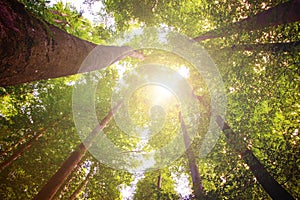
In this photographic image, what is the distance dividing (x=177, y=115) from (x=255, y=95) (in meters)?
9.31

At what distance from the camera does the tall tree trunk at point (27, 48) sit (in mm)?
1838

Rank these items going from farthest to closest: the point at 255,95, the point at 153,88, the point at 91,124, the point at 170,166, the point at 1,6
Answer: the point at 153,88, the point at 170,166, the point at 91,124, the point at 255,95, the point at 1,6

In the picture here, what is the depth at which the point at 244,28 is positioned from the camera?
601cm

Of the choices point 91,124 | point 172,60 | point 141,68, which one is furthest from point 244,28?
point 91,124

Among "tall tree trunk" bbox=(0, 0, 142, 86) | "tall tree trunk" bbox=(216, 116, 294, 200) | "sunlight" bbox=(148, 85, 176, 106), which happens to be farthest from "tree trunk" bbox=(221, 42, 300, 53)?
"sunlight" bbox=(148, 85, 176, 106)

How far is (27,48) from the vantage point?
211cm

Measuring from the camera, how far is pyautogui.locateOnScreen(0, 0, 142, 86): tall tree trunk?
184 cm

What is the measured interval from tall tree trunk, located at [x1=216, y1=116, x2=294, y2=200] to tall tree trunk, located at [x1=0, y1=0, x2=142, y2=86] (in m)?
5.43

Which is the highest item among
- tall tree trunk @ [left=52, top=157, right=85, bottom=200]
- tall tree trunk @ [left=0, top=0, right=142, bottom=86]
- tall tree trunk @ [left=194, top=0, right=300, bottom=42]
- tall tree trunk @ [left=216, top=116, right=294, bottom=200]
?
tall tree trunk @ [left=194, top=0, right=300, bottom=42]

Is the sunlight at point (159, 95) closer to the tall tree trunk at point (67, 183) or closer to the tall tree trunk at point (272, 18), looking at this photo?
the tall tree trunk at point (67, 183)

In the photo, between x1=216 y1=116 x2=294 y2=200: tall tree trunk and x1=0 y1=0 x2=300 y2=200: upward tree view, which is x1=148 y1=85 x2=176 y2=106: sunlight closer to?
x1=0 y1=0 x2=300 y2=200: upward tree view

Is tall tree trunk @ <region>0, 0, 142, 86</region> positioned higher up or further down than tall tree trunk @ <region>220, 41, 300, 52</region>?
further down

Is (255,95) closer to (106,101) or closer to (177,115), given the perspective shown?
(177,115)

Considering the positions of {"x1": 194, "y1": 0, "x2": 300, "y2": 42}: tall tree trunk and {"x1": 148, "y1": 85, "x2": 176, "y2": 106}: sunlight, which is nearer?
{"x1": 194, "y1": 0, "x2": 300, "y2": 42}: tall tree trunk
